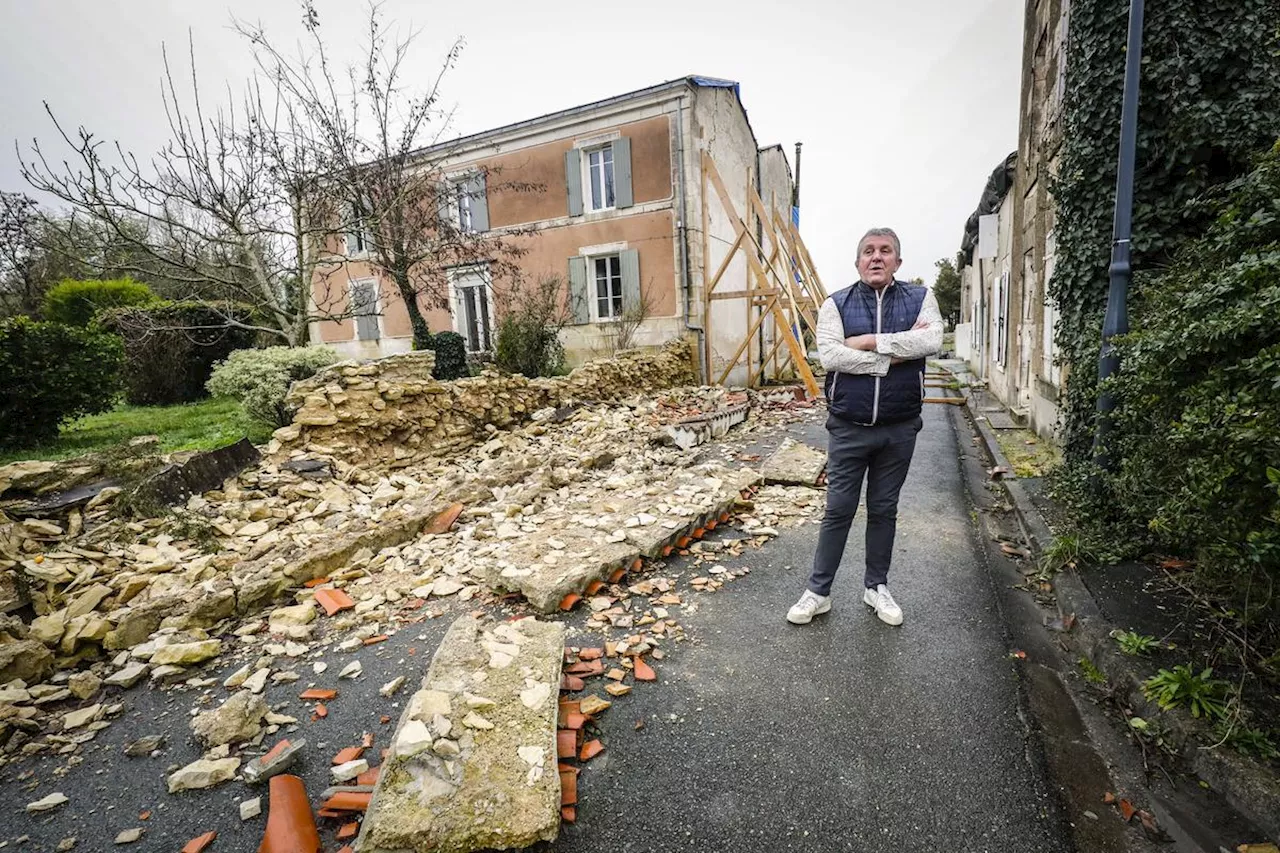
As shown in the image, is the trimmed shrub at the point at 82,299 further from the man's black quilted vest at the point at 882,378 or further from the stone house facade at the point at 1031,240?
the stone house facade at the point at 1031,240

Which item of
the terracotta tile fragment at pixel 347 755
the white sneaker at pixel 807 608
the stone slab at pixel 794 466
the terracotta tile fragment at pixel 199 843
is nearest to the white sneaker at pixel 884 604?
the white sneaker at pixel 807 608

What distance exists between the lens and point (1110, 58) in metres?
4.16

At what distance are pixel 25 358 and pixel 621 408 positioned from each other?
24.5 feet

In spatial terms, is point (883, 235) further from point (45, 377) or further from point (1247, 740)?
point (45, 377)

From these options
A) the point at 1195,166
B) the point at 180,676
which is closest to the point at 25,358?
the point at 180,676

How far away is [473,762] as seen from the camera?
193cm

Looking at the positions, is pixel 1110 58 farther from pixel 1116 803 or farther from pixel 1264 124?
pixel 1116 803

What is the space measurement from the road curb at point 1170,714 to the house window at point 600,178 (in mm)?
12380

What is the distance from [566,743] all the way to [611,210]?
43.2ft

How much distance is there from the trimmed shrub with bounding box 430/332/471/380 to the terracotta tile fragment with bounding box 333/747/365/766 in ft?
29.9

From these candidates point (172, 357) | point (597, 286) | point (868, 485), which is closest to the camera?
point (868, 485)

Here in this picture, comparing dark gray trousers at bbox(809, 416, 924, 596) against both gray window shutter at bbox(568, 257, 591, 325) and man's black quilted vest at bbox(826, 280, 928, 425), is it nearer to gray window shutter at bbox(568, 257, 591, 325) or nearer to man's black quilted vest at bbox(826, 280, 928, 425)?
man's black quilted vest at bbox(826, 280, 928, 425)

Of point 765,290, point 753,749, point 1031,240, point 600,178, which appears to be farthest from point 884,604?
point 600,178

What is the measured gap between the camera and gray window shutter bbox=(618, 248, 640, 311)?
13.5 metres
